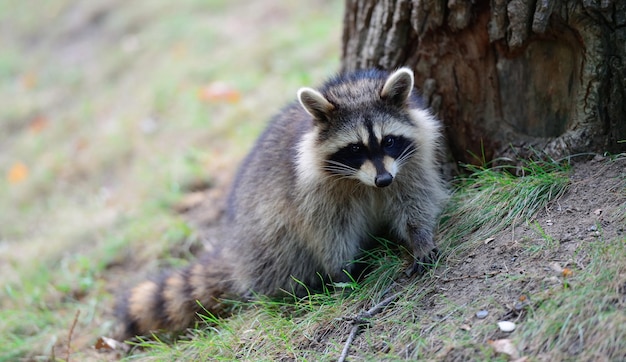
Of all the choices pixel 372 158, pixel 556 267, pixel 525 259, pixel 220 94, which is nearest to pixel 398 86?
pixel 372 158

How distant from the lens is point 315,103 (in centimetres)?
292

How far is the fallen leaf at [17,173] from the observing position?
255 inches

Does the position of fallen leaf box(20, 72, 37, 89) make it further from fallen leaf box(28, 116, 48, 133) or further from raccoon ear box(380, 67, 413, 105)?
raccoon ear box(380, 67, 413, 105)

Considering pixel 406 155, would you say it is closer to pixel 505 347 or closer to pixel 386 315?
pixel 386 315

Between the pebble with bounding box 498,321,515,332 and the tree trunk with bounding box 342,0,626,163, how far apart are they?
3.70 feet

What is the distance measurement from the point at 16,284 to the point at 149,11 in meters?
5.52

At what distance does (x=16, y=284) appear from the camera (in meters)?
4.46

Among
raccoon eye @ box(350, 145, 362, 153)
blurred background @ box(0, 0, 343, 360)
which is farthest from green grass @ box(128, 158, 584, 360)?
blurred background @ box(0, 0, 343, 360)

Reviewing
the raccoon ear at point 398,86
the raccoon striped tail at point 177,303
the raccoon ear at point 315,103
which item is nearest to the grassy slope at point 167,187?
the raccoon striped tail at point 177,303

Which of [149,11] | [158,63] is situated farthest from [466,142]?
[149,11]

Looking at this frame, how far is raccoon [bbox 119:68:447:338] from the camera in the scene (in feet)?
9.61

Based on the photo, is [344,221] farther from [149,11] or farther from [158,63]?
[149,11]

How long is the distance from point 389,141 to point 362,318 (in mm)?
825

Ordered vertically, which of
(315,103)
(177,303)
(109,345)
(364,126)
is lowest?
(109,345)
